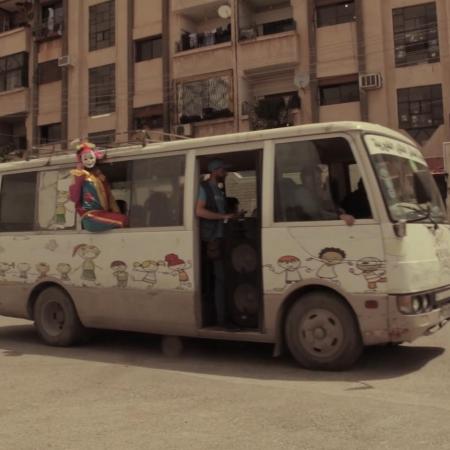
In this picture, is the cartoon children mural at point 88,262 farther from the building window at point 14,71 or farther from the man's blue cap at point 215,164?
the building window at point 14,71

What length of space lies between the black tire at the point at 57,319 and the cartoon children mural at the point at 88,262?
1.59 feet

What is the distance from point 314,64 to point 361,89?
232 cm

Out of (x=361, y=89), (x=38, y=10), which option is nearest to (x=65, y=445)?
(x=361, y=89)

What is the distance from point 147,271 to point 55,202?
6.00 ft

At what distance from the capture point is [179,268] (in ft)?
22.1

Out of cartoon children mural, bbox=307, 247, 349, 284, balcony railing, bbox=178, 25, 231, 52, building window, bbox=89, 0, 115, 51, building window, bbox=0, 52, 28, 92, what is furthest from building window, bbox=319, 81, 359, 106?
cartoon children mural, bbox=307, 247, 349, 284

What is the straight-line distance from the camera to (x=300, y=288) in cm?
602

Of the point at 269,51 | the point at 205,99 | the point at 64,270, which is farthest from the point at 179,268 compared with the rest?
the point at 205,99

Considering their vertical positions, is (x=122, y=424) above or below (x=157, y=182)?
below

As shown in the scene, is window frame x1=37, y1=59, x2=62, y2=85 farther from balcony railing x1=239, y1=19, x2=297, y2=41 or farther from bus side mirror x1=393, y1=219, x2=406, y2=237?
bus side mirror x1=393, y1=219, x2=406, y2=237

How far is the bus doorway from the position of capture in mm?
6605

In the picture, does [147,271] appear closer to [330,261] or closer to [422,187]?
[330,261]

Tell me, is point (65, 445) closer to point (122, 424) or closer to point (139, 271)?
point (122, 424)

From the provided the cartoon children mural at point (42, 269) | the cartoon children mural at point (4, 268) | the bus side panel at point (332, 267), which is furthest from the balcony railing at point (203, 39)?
the bus side panel at point (332, 267)
